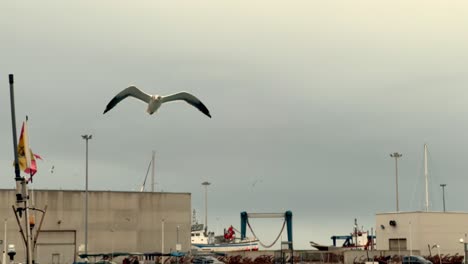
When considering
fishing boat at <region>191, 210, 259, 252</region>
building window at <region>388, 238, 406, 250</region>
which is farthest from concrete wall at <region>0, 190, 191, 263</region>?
fishing boat at <region>191, 210, 259, 252</region>

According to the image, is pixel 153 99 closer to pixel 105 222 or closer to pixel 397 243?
pixel 105 222

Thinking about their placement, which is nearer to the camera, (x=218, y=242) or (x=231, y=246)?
(x=231, y=246)

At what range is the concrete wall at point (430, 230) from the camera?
346 ft

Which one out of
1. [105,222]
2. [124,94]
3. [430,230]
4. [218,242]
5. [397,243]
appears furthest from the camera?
[218,242]

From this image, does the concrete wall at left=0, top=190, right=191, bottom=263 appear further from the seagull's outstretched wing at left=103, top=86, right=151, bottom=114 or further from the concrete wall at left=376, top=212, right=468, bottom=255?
the seagull's outstretched wing at left=103, top=86, right=151, bottom=114

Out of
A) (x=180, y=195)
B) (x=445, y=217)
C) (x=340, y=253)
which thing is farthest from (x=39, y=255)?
(x=445, y=217)

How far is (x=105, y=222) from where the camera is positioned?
323 feet

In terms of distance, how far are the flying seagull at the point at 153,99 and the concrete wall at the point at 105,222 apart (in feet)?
115

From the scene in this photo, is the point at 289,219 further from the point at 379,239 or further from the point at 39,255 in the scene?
the point at 39,255

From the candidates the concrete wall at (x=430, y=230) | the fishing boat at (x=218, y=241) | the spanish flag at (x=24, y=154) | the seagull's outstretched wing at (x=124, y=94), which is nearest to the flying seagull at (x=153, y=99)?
the seagull's outstretched wing at (x=124, y=94)

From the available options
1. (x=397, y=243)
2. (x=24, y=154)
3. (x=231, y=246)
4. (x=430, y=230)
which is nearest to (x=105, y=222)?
(x=397, y=243)

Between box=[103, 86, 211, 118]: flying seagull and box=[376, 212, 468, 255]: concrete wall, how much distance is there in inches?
1959

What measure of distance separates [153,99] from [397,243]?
55808 millimetres

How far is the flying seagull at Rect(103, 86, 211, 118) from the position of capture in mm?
60500
